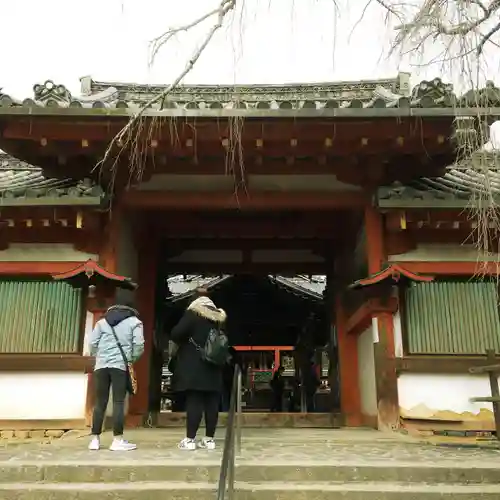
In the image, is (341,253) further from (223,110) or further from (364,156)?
(223,110)

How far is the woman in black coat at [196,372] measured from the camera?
5487 mm

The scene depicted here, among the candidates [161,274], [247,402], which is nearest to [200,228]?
[161,274]

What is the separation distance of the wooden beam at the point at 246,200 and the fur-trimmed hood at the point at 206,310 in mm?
2516

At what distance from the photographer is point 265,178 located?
8156mm

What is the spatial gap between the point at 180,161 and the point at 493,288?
4.66 m

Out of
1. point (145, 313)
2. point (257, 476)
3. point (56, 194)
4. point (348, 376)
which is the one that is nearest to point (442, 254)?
point (348, 376)

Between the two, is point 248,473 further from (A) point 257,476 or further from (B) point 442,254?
(B) point 442,254

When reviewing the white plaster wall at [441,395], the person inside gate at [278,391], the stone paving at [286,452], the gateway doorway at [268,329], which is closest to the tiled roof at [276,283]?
the gateway doorway at [268,329]

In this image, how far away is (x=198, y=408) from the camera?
555 cm

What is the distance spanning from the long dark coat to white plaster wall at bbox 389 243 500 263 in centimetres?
321

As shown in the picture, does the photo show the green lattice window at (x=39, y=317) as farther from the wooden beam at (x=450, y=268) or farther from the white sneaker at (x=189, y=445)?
the wooden beam at (x=450, y=268)

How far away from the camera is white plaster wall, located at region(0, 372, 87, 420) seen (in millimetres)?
7238

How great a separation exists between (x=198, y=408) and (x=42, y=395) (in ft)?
9.33

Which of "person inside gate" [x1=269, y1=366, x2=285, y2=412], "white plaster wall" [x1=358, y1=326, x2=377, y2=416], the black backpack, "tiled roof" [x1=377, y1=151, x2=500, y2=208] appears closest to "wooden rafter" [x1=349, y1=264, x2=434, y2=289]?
"tiled roof" [x1=377, y1=151, x2=500, y2=208]
